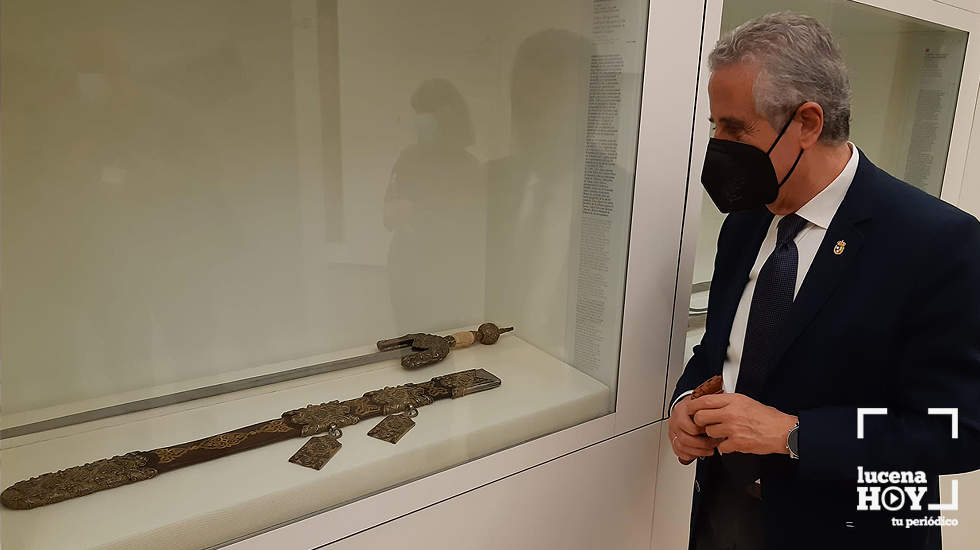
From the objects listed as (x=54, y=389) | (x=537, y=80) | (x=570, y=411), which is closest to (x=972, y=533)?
(x=570, y=411)

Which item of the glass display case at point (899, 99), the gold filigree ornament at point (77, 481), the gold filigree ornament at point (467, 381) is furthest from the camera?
the glass display case at point (899, 99)

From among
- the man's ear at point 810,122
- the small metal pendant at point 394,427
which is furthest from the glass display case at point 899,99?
the small metal pendant at point 394,427

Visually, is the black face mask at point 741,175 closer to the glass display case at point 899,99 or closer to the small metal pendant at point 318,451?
the glass display case at point 899,99

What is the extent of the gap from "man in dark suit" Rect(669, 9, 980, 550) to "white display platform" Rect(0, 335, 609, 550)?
0.42m

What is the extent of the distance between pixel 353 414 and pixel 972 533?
9.50ft

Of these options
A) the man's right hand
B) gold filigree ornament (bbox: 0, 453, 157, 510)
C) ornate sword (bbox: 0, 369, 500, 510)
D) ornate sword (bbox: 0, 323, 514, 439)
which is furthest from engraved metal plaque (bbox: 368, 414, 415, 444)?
the man's right hand

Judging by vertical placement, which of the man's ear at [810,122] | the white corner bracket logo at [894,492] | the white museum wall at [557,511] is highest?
the man's ear at [810,122]

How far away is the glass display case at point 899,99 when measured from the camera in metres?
2.15

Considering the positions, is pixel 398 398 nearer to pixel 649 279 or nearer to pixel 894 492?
pixel 649 279

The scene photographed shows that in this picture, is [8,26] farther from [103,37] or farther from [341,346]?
[341,346]

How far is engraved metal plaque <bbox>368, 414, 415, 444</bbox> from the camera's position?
1.39 metres

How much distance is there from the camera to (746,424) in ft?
3.98

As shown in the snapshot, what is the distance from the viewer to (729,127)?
49.2 inches

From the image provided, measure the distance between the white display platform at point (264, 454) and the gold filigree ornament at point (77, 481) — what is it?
14 millimetres
